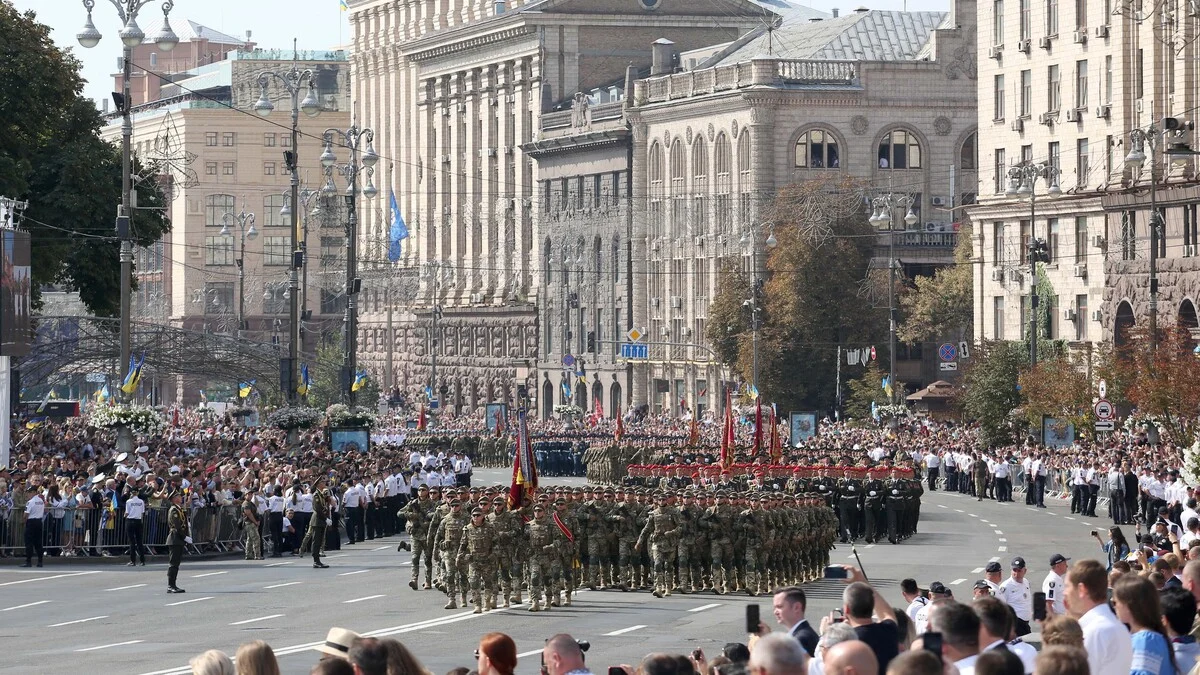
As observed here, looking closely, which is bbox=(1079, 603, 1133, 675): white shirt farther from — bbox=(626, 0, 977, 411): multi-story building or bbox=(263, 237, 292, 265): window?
bbox=(263, 237, 292, 265): window

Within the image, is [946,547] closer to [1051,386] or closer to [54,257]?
[1051,386]

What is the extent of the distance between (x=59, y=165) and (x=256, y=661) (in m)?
51.5

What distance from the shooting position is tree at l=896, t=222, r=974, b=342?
88.4m

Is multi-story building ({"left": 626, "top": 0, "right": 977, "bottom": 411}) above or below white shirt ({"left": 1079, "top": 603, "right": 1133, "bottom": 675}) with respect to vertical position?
above

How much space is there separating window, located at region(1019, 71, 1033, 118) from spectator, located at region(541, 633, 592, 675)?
6912 cm

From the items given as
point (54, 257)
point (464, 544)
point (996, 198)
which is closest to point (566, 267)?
point (996, 198)

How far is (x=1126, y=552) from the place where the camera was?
26.0 meters

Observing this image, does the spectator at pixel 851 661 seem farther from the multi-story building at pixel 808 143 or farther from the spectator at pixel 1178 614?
the multi-story building at pixel 808 143

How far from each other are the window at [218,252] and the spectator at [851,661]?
16346cm

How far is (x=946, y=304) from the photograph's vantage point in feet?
292

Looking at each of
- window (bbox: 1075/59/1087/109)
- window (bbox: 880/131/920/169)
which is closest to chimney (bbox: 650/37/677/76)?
window (bbox: 880/131/920/169)

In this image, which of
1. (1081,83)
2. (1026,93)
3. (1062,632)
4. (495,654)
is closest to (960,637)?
(1062,632)

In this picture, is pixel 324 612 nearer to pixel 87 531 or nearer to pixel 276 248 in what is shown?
pixel 87 531

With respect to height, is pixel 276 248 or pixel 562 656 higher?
pixel 276 248
